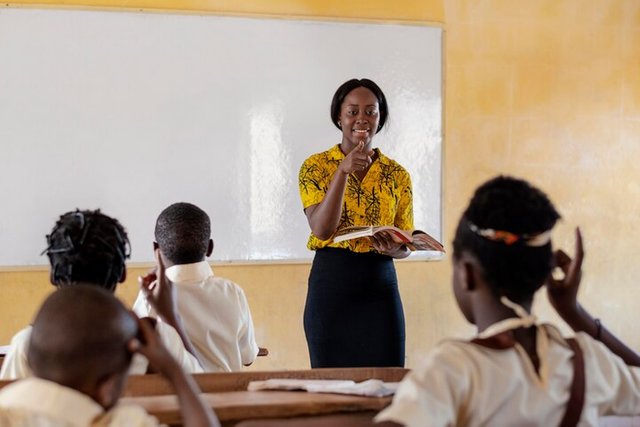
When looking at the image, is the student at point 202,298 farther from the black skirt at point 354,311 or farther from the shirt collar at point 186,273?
the black skirt at point 354,311

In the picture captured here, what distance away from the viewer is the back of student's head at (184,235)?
2775 mm

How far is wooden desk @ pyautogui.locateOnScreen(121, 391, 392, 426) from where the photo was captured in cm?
177

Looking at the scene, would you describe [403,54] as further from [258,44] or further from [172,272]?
[172,272]

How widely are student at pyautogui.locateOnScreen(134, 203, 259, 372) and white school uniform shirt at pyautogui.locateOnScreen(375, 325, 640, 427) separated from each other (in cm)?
122

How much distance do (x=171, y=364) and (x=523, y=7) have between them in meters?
3.87

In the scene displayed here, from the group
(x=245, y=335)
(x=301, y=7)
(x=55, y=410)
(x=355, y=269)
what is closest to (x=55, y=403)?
(x=55, y=410)

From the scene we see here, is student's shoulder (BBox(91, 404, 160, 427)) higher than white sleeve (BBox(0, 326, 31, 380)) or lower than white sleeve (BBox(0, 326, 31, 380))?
higher

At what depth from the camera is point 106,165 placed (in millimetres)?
4375

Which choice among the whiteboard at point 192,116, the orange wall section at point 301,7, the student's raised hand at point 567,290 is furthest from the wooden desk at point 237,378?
the orange wall section at point 301,7

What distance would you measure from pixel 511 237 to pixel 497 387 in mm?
275

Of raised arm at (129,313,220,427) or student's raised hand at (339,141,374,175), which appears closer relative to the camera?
raised arm at (129,313,220,427)

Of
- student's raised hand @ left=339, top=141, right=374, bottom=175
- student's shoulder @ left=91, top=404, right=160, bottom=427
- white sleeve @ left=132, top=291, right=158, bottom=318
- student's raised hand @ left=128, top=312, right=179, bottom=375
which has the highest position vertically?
student's raised hand @ left=339, top=141, right=374, bottom=175

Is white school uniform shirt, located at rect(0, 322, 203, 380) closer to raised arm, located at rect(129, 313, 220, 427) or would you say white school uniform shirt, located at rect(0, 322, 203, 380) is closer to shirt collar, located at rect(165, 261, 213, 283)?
raised arm, located at rect(129, 313, 220, 427)

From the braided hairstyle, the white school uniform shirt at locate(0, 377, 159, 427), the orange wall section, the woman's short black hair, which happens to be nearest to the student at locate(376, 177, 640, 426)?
the white school uniform shirt at locate(0, 377, 159, 427)
